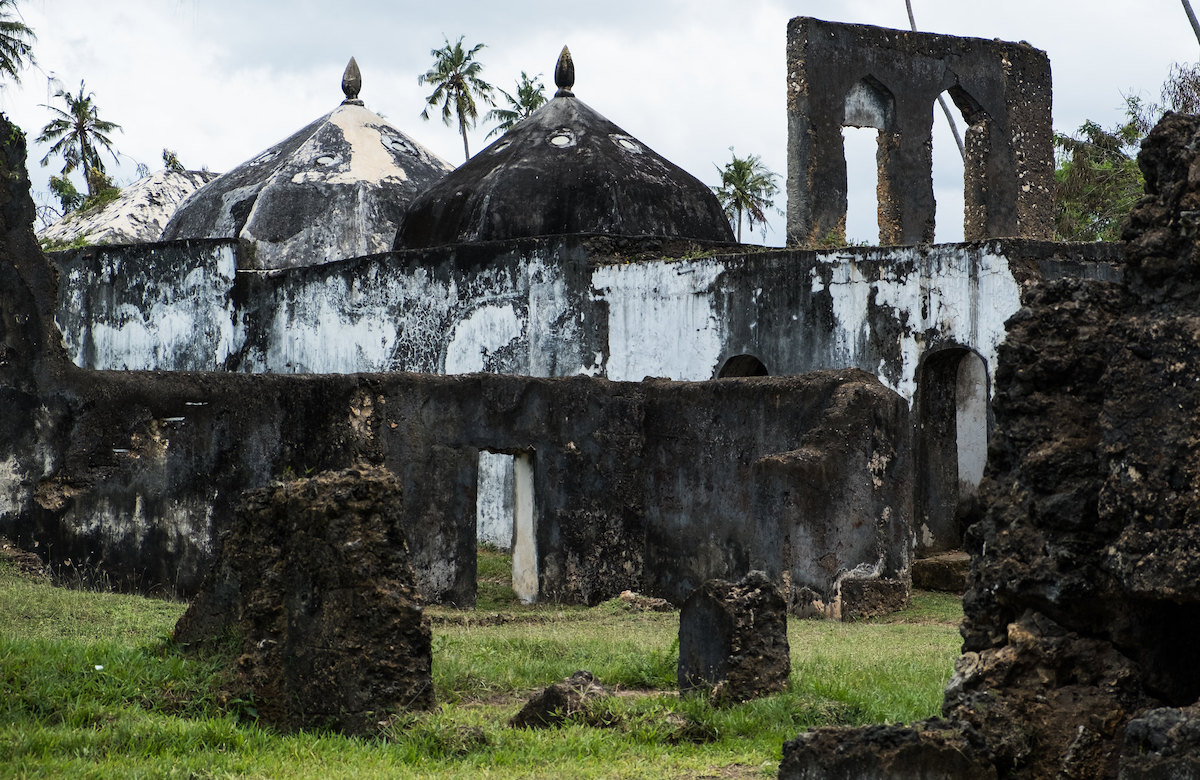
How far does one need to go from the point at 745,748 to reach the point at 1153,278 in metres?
2.38

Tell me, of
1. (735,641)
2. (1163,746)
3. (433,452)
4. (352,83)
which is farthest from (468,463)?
(352,83)

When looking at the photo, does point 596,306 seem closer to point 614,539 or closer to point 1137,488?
point 614,539

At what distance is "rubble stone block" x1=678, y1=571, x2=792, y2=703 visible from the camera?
20.3 ft

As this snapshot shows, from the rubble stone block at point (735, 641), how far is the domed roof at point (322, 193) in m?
13.3

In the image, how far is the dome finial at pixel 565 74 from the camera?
19078 mm

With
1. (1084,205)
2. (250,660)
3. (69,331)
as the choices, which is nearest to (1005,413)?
(250,660)

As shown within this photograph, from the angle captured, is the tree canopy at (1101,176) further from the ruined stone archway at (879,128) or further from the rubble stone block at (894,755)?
the rubble stone block at (894,755)

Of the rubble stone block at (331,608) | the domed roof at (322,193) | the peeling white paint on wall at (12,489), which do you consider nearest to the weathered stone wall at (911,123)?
the domed roof at (322,193)

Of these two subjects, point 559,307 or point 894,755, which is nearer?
point 894,755

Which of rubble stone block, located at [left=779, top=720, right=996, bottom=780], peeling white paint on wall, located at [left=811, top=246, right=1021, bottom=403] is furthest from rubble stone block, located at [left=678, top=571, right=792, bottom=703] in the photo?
peeling white paint on wall, located at [left=811, top=246, right=1021, bottom=403]

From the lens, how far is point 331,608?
557 centimetres

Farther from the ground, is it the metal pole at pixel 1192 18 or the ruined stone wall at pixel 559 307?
the metal pole at pixel 1192 18

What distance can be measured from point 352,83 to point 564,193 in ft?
24.1

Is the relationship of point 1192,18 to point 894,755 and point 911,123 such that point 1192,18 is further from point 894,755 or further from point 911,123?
point 894,755
